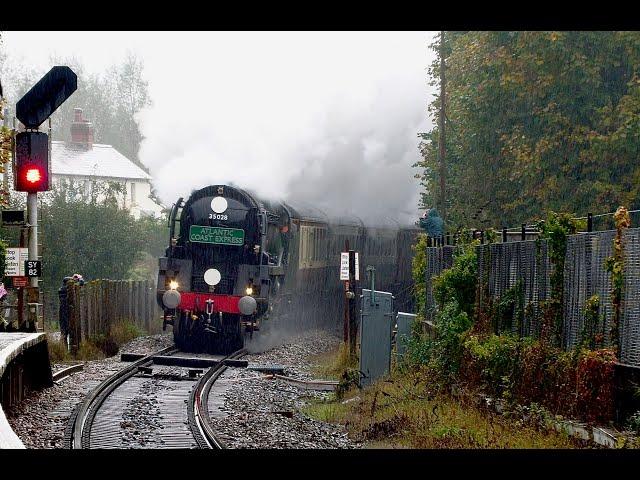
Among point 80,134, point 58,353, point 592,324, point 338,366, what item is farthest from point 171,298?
point 80,134

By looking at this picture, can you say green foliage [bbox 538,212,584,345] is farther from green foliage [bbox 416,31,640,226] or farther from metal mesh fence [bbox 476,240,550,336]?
green foliage [bbox 416,31,640,226]

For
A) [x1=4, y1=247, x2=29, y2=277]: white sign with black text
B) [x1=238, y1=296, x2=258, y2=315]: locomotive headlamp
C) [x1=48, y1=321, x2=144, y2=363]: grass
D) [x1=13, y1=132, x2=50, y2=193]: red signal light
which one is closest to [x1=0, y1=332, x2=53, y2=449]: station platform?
[x1=4, y1=247, x2=29, y2=277]: white sign with black text

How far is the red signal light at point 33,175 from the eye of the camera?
47.1 feet

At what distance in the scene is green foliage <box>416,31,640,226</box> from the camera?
24875 millimetres

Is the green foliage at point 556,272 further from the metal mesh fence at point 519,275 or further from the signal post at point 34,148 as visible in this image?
the signal post at point 34,148

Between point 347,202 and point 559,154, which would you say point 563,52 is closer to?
point 559,154

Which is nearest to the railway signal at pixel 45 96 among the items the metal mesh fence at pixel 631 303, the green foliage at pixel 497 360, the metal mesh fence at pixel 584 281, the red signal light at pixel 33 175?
the red signal light at pixel 33 175

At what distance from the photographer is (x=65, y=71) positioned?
15.8 m

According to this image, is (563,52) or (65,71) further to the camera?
(563,52)

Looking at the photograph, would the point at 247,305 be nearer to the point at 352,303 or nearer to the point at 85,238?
the point at 352,303

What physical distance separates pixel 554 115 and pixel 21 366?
16171 millimetres

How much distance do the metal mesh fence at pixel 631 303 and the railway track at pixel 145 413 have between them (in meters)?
4.38
